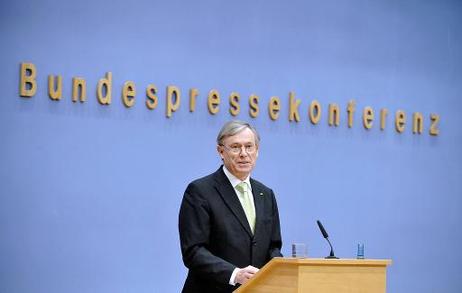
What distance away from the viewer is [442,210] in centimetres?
685

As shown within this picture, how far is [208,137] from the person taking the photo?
18.5ft

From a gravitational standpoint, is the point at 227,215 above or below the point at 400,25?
below

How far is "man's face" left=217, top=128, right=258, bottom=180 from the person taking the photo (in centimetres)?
379

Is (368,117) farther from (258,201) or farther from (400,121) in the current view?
(258,201)

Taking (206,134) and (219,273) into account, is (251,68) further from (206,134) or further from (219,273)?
(219,273)

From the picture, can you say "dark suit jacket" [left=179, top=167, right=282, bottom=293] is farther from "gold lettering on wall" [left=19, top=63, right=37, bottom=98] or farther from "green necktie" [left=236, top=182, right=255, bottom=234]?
"gold lettering on wall" [left=19, top=63, right=37, bottom=98]

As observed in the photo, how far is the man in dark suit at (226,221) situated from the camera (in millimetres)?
3664

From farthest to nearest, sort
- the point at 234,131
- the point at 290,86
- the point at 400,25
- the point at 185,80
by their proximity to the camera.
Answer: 1. the point at 400,25
2. the point at 290,86
3. the point at 185,80
4. the point at 234,131

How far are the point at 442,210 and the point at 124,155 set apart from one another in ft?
9.44

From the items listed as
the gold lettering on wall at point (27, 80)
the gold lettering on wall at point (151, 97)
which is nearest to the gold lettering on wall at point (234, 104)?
the gold lettering on wall at point (151, 97)

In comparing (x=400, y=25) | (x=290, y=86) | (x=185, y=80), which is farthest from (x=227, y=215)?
(x=400, y=25)

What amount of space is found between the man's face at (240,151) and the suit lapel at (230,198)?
7 cm

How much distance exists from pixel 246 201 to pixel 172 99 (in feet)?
5.79

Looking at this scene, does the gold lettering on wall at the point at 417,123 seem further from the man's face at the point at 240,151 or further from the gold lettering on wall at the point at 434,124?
the man's face at the point at 240,151
